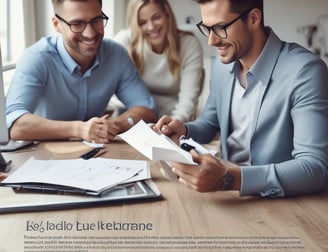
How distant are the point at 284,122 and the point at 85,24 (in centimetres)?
60

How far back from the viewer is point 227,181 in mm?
725

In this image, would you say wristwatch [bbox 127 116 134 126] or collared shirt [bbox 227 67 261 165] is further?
wristwatch [bbox 127 116 134 126]

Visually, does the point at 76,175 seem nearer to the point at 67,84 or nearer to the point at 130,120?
the point at 130,120

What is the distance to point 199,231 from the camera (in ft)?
1.98

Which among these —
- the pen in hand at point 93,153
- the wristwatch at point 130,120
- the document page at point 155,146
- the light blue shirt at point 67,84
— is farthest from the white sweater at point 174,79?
the document page at point 155,146

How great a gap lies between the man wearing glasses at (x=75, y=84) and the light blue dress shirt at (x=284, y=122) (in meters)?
0.32

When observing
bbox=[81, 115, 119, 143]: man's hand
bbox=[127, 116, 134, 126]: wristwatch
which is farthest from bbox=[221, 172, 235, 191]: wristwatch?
bbox=[127, 116, 134, 126]: wristwatch

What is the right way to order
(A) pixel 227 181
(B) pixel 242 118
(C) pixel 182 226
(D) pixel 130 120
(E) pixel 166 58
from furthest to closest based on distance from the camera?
(E) pixel 166 58 → (D) pixel 130 120 → (B) pixel 242 118 → (A) pixel 227 181 → (C) pixel 182 226

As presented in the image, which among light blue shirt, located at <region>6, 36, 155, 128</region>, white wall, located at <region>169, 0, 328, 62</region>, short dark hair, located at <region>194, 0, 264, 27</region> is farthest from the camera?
white wall, located at <region>169, 0, 328, 62</region>

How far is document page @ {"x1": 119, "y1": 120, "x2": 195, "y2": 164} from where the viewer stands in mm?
665

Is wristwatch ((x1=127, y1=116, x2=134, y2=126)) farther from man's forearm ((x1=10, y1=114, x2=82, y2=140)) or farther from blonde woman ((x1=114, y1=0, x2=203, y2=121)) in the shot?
blonde woman ((x1=114, y1=0, x2=203, y2=121))

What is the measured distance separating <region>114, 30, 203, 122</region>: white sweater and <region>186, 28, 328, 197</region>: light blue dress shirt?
0.50 meters

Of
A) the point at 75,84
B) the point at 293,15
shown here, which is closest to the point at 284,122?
the point at 75,84

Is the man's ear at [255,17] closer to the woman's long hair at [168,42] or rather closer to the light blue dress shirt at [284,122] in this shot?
the light blue dress shirt at [284,122]
